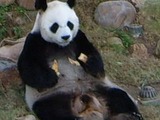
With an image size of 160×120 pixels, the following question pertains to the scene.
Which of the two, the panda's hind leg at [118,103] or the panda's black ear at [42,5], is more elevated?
the panda's black ear at [42,5]

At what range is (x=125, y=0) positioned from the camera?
242 inches

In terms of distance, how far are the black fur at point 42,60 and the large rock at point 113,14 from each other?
1499 millimetres

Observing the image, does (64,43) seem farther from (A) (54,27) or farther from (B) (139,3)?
(B) (139,3)

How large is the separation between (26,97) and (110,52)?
1.31m

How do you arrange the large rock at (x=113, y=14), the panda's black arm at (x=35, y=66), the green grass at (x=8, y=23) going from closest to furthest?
the panda's black arm at (x=35, y=66)
the green grass at (x=8, y=23)
the large rock at (x=113, y=14)

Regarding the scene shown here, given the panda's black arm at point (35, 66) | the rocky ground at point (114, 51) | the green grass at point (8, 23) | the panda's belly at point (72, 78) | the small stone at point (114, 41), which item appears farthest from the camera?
the small stone at point (114, 41)

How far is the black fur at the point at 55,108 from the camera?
4.06m

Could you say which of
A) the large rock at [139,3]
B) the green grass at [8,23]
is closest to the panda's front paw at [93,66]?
the green grass at [8,23]

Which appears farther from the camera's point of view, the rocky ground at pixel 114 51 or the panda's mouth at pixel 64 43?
the rocky ground at pixel 114 51

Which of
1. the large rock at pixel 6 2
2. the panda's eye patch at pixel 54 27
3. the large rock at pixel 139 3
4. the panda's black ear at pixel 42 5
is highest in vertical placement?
the panda's black ear at pixel 42 5

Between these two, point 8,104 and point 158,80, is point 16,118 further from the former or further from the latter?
point 158,80

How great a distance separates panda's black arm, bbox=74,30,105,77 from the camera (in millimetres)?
4395

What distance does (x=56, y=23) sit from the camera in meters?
4.16

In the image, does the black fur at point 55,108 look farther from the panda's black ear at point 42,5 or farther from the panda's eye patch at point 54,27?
the panda's black ear at point 42,5
